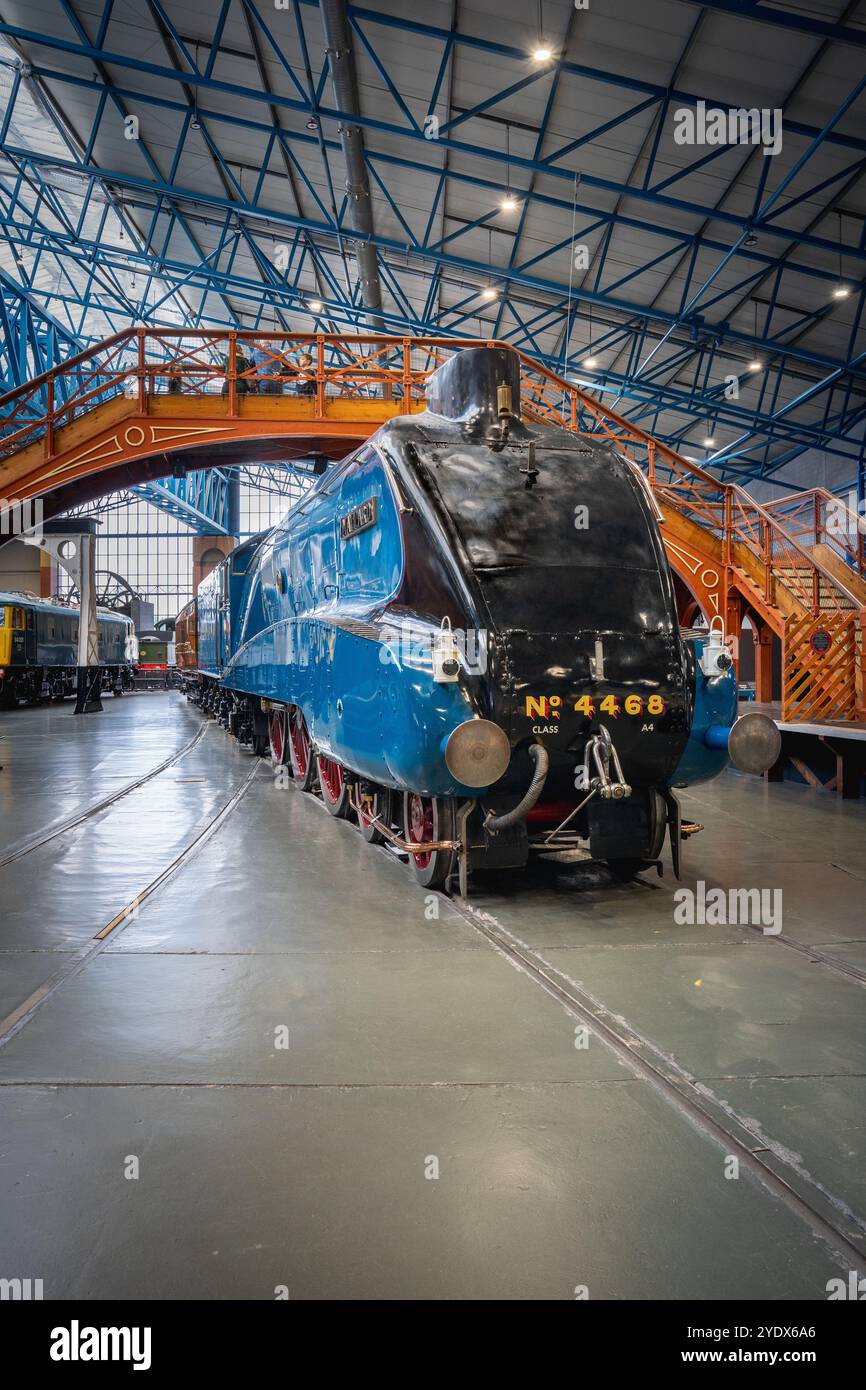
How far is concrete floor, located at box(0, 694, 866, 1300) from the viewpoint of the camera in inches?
87.3

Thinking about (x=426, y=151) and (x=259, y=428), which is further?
(x=426, y=151)

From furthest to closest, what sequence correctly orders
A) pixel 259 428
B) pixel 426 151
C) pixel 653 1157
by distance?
1. pixel 426 151
2. pixel 259 428
3. pixel 653 1157

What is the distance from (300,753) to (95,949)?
5.98 metres

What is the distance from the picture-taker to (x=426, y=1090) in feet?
10.1

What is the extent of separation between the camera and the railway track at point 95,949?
12.1 feet

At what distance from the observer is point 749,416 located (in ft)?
72.0

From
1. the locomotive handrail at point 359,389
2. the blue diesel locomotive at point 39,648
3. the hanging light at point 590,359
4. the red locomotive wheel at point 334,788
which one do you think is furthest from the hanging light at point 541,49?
the blue diesel locomotive at point 39,648

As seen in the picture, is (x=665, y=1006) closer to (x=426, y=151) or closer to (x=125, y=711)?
(x=426, y=151)

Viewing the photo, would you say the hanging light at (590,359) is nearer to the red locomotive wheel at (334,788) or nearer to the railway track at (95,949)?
the red locomotive wheel at (334,788)

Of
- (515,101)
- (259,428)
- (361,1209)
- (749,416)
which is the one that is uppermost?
(515,101)

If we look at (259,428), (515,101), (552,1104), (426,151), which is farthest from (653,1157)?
(426,151)

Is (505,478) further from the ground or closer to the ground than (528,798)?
further from the ground

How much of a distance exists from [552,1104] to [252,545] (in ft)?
39.2

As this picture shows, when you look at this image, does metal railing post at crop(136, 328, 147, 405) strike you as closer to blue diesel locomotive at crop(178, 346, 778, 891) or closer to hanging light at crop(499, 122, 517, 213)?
hanging light at crop(499, 122, 517, 213)
